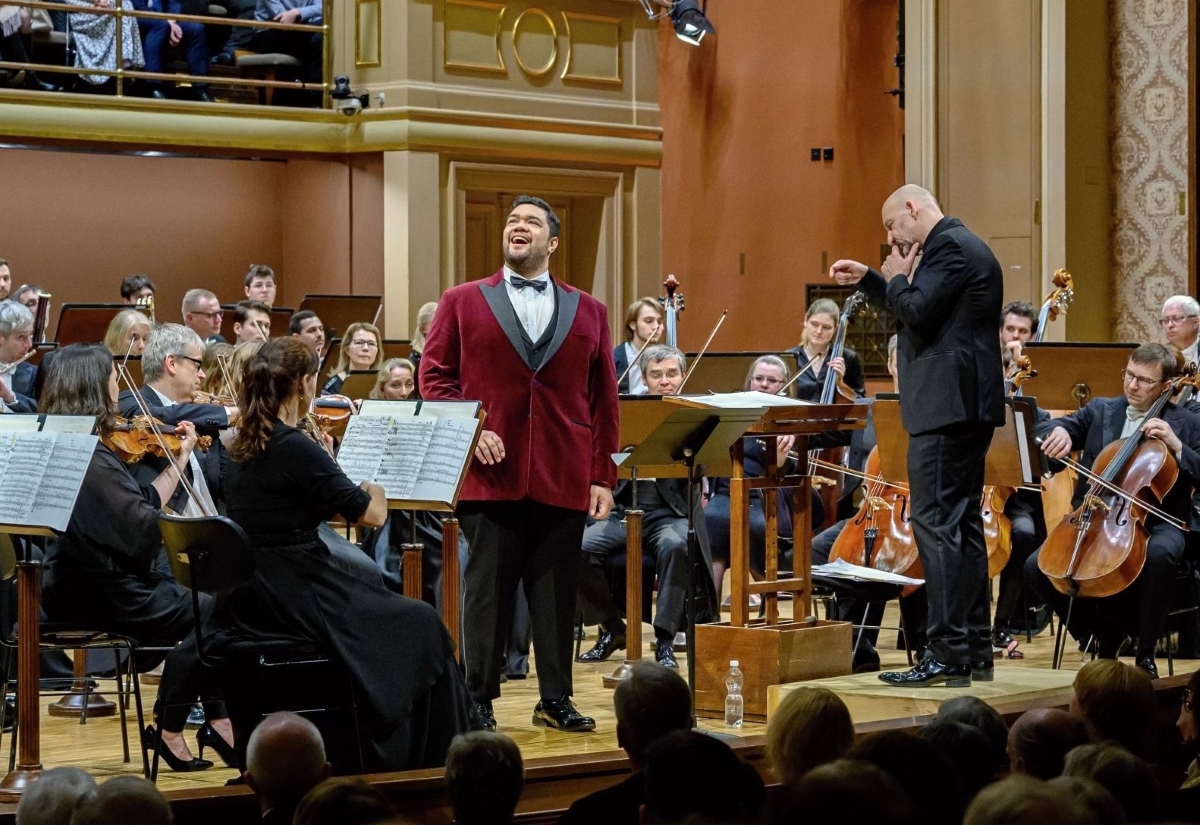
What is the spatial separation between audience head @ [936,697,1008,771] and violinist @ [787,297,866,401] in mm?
4651

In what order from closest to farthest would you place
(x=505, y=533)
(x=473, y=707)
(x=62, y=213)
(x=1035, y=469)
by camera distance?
(x=473, y=707) → (x=505, y=533) → (x=1035, y=469) → (x=62, y=213)

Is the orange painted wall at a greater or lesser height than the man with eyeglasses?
greater

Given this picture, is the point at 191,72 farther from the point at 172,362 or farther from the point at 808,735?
the point at 808,735

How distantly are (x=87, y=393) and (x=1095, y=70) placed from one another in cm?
673

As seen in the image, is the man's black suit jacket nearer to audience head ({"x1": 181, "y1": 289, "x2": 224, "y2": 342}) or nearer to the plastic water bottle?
the plastic water bottle

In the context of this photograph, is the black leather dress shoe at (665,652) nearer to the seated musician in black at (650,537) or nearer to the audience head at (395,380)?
the seated musician in black at (650,537)

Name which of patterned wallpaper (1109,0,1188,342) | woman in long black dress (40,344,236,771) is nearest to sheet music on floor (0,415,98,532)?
woman in long black dress (40,344,236,771)

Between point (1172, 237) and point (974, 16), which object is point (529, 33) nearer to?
point (974, 16)

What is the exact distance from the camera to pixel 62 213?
10625 millimetres

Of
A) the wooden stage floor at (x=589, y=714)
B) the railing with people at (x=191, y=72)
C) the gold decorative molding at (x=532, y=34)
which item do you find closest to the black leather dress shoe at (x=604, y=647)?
the wooden stage floor at (x=589, y=714)

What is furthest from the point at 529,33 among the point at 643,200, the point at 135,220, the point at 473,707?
the point at 473,707

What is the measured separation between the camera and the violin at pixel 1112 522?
18.4 ft

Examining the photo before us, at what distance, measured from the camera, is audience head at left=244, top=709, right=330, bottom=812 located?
8.38 ft

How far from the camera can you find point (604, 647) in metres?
6.25
